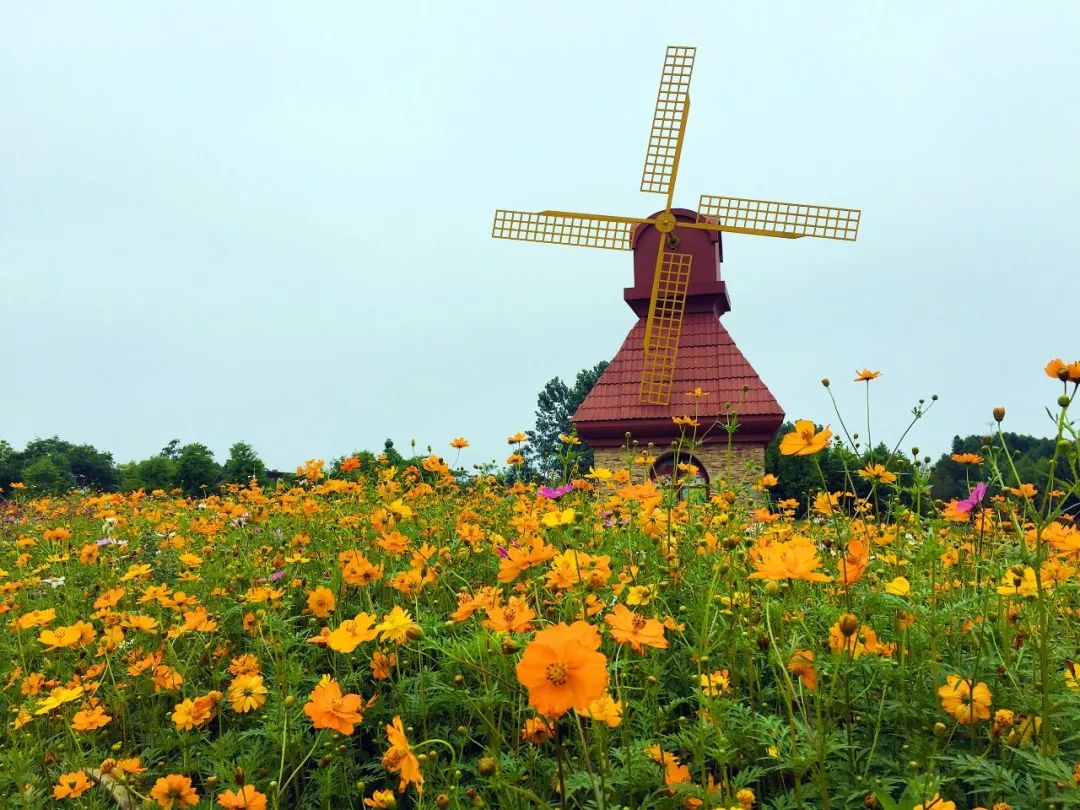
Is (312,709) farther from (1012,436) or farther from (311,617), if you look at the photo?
(1012,436)

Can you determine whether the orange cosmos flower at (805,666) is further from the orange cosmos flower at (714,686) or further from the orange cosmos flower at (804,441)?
the orange cosmos flower at (804,441)

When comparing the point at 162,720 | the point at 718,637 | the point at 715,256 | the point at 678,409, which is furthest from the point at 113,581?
the point at 715,256

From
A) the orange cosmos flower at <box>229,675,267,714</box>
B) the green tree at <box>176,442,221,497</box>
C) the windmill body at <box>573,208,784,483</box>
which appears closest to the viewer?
the orange cosmos flower at <box>229,675,267,714</box>

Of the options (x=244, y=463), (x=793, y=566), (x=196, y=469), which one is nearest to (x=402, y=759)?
(x=793, y=566)

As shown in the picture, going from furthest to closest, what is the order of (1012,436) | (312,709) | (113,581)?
(1012,436) → (113,581) → (312,709)

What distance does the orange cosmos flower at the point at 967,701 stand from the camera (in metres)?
1.73

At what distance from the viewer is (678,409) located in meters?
12.8

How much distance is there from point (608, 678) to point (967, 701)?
3.12ft

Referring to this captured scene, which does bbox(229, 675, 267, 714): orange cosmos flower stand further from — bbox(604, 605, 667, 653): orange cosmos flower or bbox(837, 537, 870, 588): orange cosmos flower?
bbox(837, 537, 870, 588): orange cosmos flower

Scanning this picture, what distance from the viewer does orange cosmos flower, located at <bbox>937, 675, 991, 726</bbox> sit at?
1.73 metres

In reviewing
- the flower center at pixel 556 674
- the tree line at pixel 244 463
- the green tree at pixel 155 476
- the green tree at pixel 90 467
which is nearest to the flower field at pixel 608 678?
the flower center at pixel 556 674

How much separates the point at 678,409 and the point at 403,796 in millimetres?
10896

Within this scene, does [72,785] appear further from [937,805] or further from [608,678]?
[937,805]

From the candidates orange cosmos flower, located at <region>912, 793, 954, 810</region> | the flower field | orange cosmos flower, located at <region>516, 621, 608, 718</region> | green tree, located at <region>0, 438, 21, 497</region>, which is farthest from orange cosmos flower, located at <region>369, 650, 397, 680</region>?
green tree, located at <region>0, 438, 21, 497</region>
